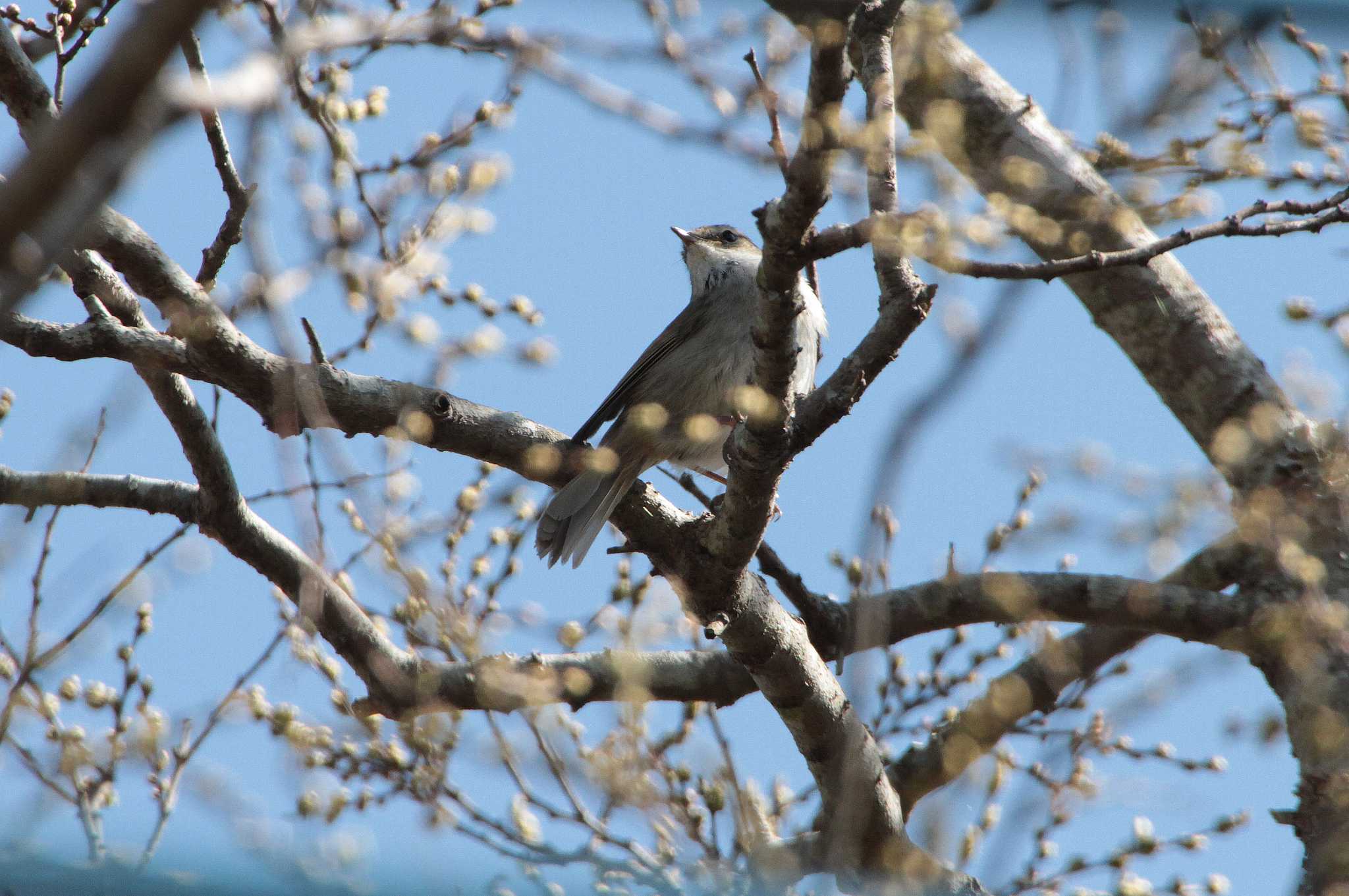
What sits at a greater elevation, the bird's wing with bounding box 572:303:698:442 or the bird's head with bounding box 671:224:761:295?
the bird's head with bounding box 671:224:761:295

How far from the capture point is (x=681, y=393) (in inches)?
218

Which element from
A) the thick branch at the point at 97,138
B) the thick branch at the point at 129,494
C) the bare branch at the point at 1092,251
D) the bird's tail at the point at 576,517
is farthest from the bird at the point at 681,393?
the thick branch at the point at 97,138

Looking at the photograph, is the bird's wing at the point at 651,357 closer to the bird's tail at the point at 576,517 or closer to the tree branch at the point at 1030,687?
the bird's tail at the point at 576,517

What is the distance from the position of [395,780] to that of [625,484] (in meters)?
1.29

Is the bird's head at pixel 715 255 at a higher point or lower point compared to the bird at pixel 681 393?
higher

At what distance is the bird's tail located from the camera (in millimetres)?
4668

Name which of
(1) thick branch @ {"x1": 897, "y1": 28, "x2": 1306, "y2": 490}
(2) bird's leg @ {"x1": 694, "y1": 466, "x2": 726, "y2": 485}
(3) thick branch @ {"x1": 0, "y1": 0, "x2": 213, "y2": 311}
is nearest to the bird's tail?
(2) bird's leg @ {"x1": 694, "y1": 466, "x2": 726, "y2": 485}

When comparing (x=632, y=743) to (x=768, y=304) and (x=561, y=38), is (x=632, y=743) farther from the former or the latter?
(x=561, y=38)

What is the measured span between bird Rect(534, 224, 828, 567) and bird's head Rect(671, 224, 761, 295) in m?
0.02

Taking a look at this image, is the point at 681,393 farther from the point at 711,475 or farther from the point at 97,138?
the point at 97,138

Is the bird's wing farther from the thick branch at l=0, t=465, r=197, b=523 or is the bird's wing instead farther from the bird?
the thick branch at l=0, t=465, r=197, b=523

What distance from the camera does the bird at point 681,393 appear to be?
15.6ft

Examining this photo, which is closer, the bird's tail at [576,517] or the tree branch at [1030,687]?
the tree branch at [1030,687]

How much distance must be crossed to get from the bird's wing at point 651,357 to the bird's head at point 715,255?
0.37 m
